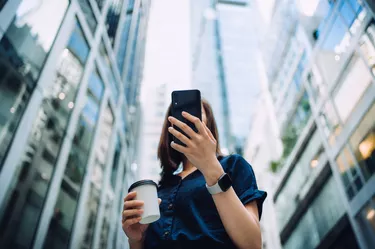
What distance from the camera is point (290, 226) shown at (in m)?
16.6

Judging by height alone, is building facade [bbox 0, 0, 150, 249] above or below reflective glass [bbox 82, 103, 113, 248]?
above

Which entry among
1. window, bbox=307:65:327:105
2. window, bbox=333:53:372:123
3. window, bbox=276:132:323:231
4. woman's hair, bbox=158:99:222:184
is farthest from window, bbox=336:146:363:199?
woman's hair, bbox=158:99:222:184

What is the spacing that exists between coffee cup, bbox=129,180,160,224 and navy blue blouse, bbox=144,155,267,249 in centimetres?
17

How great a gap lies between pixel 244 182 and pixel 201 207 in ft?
0.88

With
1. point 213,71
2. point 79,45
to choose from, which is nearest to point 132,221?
point 79,45

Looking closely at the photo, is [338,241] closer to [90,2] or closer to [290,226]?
[290,226]

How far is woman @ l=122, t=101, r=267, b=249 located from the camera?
121cm

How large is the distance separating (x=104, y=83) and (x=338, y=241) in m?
11.3

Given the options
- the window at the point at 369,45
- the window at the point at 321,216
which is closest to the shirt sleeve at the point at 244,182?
the window at the point at 369,45

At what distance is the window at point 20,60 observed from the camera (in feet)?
14.3

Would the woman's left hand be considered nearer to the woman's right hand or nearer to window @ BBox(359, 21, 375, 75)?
the woman's right hand

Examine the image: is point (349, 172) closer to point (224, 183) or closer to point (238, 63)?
point (224, 183)

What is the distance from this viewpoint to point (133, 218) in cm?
137

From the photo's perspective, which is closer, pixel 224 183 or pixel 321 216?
pixel 224 183
